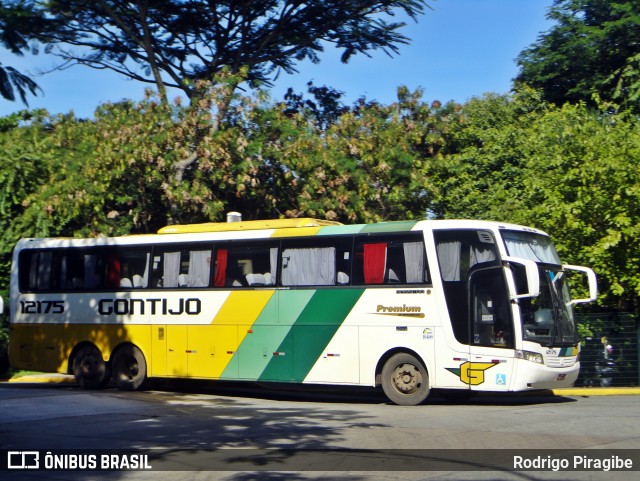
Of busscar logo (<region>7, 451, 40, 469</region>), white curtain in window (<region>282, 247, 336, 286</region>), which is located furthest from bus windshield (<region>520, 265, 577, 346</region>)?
busscar logo (<region>7, 451, 40, 469</region>)

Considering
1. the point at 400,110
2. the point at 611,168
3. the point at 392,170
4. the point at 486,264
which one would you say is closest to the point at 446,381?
the point at 486,264

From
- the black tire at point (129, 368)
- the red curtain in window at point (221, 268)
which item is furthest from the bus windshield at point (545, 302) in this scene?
the black tire at point (129, 368)

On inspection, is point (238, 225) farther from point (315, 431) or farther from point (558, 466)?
point (558, 466)

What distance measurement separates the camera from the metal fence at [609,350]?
21531 millimetres

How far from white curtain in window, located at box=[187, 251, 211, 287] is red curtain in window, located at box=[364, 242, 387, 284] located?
145 inches

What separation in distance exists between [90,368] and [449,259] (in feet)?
29.4

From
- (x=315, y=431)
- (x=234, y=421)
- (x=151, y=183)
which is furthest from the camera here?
(x=151, y=183)

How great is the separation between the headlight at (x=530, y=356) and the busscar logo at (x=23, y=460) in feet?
28.8

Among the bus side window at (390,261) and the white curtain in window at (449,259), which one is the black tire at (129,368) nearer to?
the bus side window at (390,261)

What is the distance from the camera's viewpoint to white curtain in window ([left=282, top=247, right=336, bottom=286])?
18.2 metres

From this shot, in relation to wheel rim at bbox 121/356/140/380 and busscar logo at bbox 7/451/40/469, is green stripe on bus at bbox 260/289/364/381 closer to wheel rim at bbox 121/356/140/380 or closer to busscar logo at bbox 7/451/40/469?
wheel rim at bbox 121/356/140/380

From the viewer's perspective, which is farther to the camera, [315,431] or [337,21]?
[337,21]

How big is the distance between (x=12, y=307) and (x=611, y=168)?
46.4ft

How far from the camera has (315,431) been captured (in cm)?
1295
